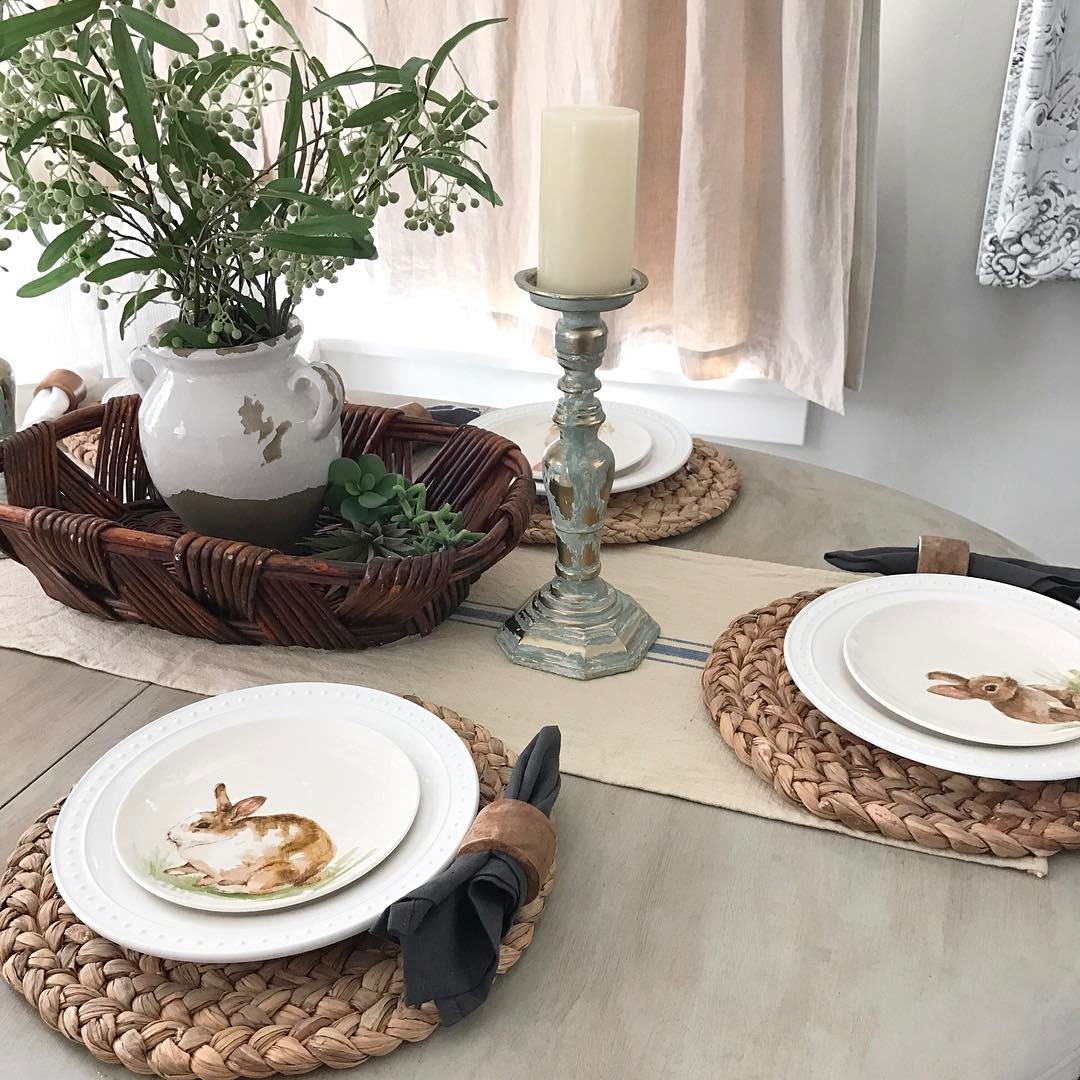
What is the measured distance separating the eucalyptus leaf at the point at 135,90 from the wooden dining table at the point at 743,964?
1.39ft

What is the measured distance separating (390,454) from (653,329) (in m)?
0.91

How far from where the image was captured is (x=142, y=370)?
36.9 inches

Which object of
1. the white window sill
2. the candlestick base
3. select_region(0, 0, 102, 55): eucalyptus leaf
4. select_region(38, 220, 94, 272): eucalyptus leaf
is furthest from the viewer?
the white window sill

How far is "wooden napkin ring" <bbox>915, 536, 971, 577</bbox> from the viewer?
929 mm

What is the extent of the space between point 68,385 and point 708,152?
992mm

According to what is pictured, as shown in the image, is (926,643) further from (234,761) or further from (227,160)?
(227,160)

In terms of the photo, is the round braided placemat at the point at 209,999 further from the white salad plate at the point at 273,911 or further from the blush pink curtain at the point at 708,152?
the blush pink curtain at the point at 708,152

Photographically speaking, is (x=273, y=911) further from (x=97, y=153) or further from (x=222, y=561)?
(x=97, y=153)

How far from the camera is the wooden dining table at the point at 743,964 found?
0.56 metres

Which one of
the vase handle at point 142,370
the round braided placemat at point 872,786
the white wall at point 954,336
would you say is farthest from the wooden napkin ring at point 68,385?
the white wall at point 954,336

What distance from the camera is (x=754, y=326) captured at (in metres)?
1.86

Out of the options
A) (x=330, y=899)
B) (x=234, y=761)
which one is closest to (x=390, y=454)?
(x=234, y=761)

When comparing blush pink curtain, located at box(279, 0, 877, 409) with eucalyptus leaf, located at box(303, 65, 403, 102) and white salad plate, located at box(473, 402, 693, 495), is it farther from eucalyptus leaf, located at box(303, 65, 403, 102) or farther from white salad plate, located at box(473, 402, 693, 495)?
eucalyptus leaf, located at box(303, 65, 403, 102)

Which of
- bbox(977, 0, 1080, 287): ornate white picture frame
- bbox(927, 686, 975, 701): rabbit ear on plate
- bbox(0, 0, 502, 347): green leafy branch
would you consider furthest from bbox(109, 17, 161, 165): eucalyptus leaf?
bbox(977, 0, 1080, 287): ornate white picture frame
